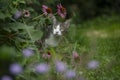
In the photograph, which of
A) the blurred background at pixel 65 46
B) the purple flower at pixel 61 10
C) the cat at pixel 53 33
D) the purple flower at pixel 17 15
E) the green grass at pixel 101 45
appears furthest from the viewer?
the cat at pixel 53 33

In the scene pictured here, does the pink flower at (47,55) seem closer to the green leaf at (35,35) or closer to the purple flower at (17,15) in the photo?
the green leaf at (35,35)

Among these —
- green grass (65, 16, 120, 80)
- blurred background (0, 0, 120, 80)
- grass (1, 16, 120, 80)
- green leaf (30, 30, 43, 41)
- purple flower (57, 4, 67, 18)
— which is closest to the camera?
blurred background (0, 0, 120, 80)

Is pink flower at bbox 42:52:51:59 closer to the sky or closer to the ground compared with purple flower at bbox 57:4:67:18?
closer to the ground

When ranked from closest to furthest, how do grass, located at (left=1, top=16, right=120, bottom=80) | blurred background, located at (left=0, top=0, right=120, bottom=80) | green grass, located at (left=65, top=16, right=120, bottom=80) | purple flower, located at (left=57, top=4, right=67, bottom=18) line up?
blurred background, located at (left=0, top=0, right=120, bottom=80), grass, located at (left=1, top=16, right=120, bottom=80), green grass, located at (left=65, top=16, right=120, bottom=80), purple flower, located at (left=57, top=4, right=67, bottom=18)

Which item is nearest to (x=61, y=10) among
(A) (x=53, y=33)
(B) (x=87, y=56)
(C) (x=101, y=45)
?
(A) (x=53, y=33)

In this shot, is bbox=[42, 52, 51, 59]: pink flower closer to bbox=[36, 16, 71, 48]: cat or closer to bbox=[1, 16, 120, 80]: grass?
bbox=[1, 16, 120, 80]: grass

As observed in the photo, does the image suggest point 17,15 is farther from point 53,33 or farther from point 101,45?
point 101,45

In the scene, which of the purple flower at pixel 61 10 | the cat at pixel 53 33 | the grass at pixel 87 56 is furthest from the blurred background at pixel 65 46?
the purple flower at pixel 61 10

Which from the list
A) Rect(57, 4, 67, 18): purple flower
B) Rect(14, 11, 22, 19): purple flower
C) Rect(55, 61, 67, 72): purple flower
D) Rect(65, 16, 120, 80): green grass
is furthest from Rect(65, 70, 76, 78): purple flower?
Rect(57, 4, 67, 18): purple flower

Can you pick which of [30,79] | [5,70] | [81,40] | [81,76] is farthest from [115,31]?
[5,70]

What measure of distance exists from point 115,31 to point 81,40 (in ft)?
4.56

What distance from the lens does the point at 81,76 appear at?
4.05 metres

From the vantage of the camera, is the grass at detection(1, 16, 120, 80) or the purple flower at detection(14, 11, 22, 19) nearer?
the grass at detection(1, 16, 120, 80)

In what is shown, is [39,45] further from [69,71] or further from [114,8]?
[114,8]
